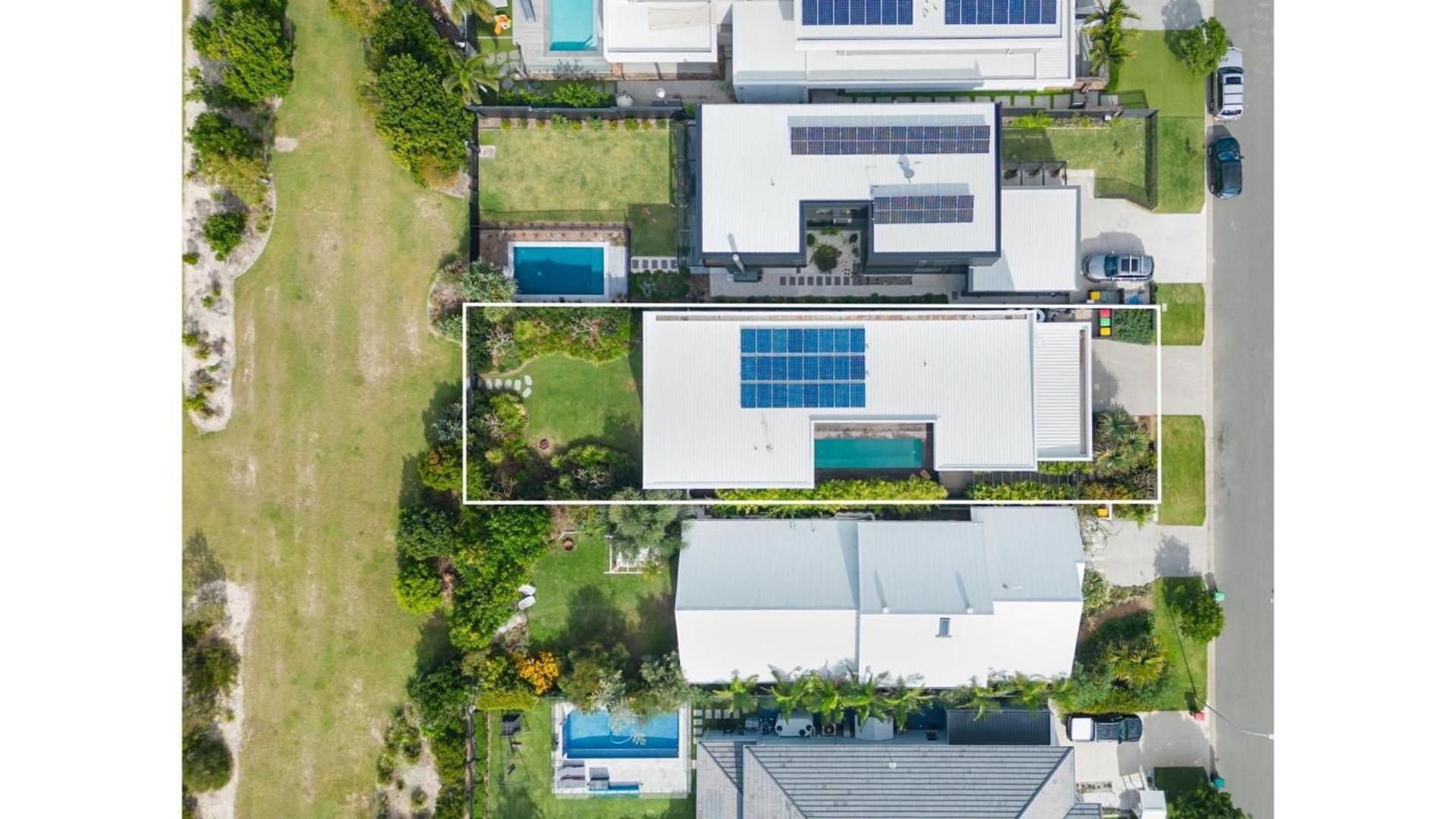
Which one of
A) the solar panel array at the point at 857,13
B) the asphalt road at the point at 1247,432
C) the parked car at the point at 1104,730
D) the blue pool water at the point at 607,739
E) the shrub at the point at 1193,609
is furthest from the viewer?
the blue pool water at the point at 607,739

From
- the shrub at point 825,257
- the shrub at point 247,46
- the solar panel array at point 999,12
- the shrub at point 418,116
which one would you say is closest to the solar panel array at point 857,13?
the solar panel array at point 999,12

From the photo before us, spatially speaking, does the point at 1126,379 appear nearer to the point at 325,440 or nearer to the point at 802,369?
the point at 802,369

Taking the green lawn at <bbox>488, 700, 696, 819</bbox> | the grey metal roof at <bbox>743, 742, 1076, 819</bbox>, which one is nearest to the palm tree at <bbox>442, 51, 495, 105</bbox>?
the green lawn at <bbox>488, 700, 696, 819</bbox>

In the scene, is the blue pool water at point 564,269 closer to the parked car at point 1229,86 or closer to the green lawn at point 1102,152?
the green lawn at point 1102,152

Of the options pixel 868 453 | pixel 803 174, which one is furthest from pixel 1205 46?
pixel 868 453

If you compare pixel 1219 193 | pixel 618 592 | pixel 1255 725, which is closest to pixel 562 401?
pixel 618 592

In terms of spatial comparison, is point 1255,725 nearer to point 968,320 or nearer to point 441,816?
point 968,320
